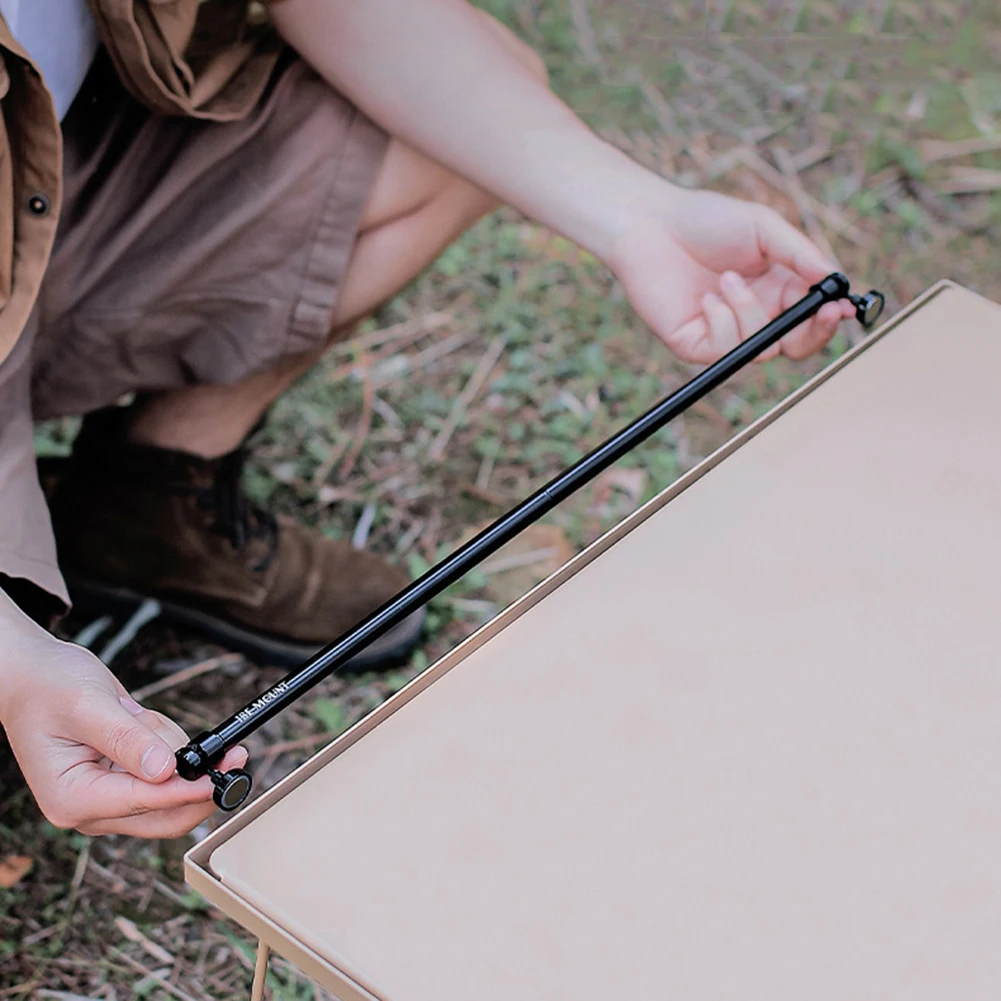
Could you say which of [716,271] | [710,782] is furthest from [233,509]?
[710,782]

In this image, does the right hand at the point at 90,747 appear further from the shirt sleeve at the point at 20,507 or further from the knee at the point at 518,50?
the knee at the point at 518,50

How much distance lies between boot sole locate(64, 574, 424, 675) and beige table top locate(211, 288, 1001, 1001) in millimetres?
554

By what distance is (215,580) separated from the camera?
1242 mm

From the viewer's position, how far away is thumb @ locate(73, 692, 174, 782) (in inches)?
24.2

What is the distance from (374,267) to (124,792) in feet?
1.95

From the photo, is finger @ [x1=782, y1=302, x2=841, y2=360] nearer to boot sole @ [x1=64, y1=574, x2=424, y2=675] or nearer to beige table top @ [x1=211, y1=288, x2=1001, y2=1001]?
beige table top @ [x1=211, y1=288, x2=1001, y2=1001]

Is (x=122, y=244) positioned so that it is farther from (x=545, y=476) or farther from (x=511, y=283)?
(x=511, y=283)

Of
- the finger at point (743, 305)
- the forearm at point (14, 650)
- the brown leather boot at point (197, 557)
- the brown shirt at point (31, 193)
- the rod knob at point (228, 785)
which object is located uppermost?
the brown shirt at point (31, 193)

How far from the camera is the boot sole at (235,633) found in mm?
1254

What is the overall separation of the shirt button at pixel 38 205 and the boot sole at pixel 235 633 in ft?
1.55

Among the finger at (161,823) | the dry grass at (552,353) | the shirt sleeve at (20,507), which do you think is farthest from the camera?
the dry grass at (552,353)

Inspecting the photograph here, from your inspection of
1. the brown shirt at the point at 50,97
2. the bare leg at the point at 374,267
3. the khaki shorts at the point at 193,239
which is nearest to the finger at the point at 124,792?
the brown shirt at the point at 50,97

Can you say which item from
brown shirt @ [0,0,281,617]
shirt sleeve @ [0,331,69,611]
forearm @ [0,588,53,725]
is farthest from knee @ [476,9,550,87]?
forearm @ [0,588,53,725]

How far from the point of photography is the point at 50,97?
83 centimetres
